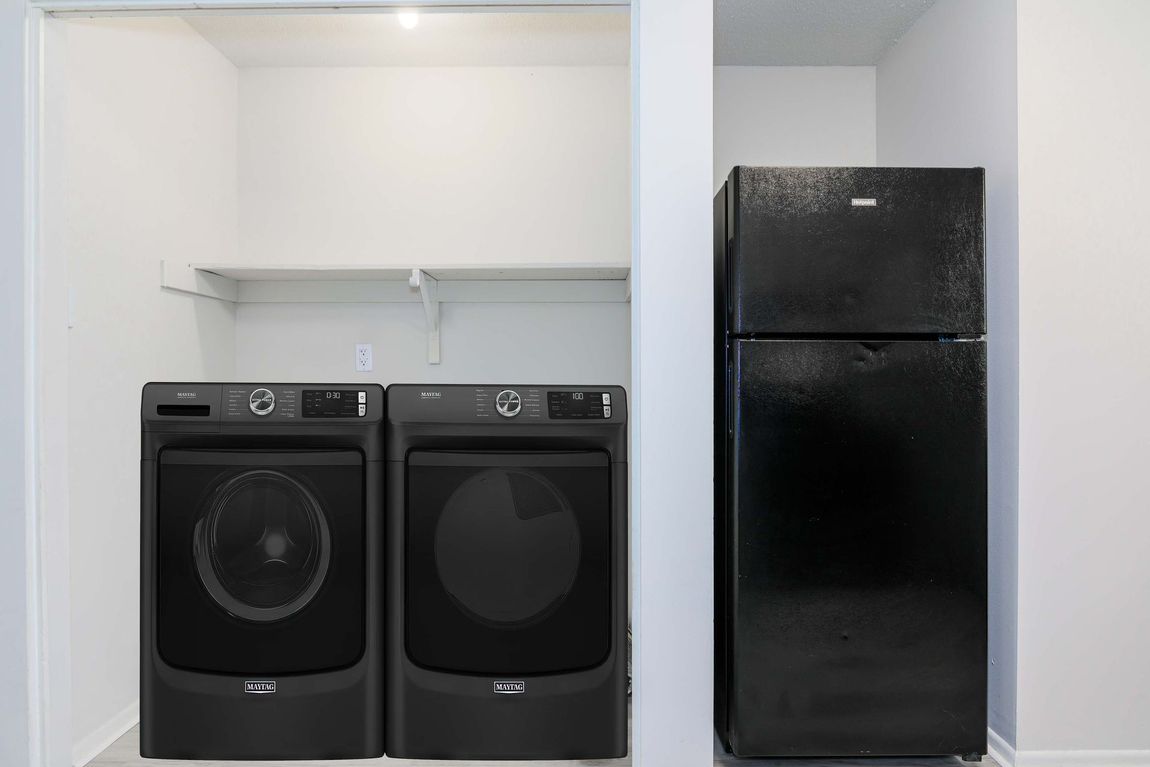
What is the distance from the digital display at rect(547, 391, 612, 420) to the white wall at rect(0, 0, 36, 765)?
50.8 inches

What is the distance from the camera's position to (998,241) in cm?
201

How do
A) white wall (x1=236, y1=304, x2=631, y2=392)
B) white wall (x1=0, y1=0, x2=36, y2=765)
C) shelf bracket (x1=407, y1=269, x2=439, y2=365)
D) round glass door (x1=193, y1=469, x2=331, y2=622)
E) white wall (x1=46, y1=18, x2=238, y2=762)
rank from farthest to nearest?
white wall (x1=236, y1=304, x2=631, y2=392) → shelf bracket (x1=407, y1=269, x2=439, y2=365) → white wall (x1=46, y1=18, x2=238, y2=762) → round glass door (x1=193, y1=469, x2=331, y2=622) → white wall (x1=0, y1=0, x2=36, y2=765)

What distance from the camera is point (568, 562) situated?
1883 millimetres

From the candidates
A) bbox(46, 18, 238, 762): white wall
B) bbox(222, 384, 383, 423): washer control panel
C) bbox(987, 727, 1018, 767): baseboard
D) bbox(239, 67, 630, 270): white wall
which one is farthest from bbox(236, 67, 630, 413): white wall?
bbox(987, 727, 1018, 767): baseboard

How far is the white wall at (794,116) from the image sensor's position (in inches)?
112

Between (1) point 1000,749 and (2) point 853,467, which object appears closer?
(2) point 853,467

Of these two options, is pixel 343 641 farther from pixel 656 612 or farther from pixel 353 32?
pixel 353 32

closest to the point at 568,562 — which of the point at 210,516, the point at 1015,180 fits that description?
the point at 210,516

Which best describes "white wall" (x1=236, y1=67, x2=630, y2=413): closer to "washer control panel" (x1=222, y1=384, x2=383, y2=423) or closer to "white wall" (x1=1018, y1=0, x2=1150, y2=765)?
"washer control panel" (x1=222, y1=384, x2=383, y2=423)

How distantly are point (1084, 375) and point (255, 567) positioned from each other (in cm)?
224

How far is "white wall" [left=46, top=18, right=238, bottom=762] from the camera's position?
6.56 ft

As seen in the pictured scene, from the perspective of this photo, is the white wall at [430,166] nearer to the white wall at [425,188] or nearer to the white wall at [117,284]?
the white wall at [425,188]

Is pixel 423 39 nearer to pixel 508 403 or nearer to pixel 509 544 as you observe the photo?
pixel 508 403

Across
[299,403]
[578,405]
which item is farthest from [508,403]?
[299,403]
